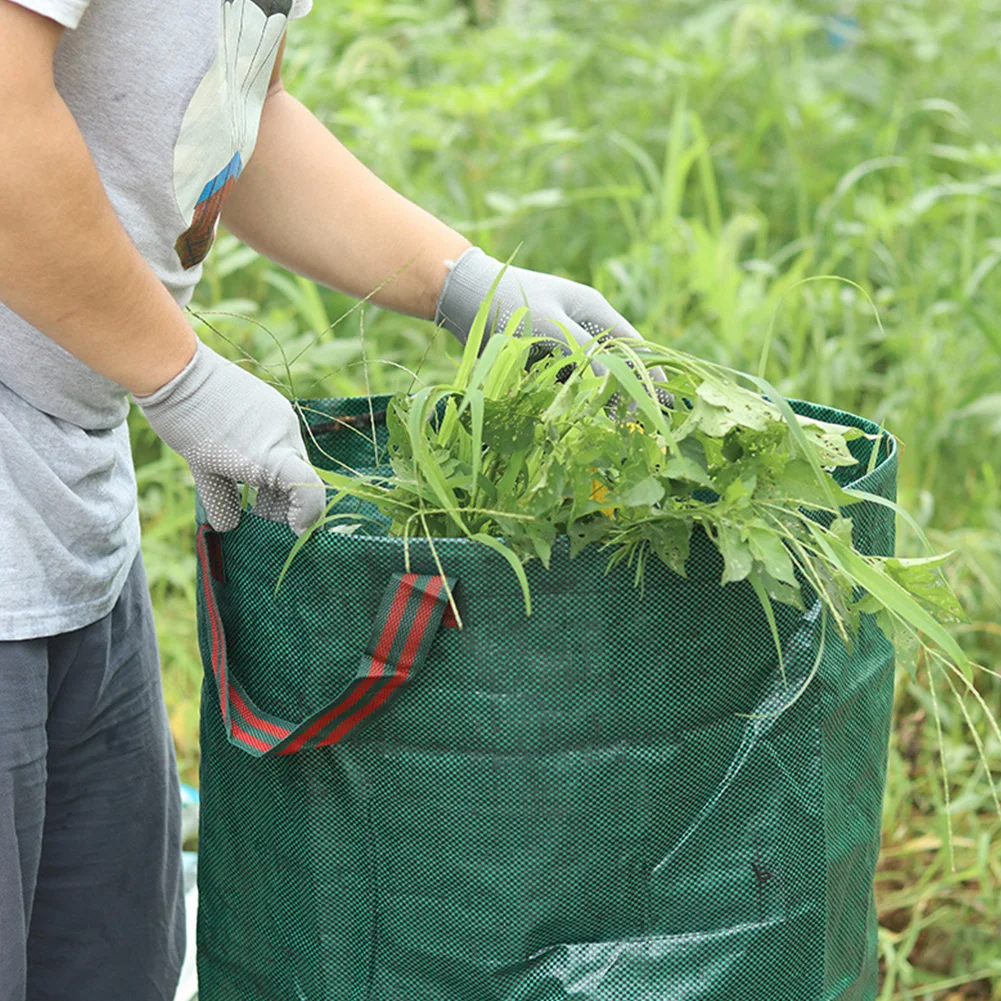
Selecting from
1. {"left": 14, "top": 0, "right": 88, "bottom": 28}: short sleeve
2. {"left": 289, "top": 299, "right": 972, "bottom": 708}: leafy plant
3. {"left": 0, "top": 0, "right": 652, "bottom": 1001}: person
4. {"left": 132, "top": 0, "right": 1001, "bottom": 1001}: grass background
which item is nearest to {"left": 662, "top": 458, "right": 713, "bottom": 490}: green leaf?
{"left": 289, "top": 299, "right": 972, "bottom": 708}: leafy plant

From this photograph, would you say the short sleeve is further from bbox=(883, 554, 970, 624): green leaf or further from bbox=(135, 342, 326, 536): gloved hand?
bbox=(883, 554, 970, 624): green leaf

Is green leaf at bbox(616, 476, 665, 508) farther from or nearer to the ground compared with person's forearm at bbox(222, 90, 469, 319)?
farther from the ground

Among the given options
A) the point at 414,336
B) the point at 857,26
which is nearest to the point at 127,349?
the point at 414,336

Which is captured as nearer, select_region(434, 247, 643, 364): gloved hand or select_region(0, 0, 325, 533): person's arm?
select_region(0, 0, 325, 533): person's arm

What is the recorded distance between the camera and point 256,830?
1.04 metres

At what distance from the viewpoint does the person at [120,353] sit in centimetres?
87

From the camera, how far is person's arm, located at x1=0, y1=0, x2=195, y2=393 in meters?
0.81

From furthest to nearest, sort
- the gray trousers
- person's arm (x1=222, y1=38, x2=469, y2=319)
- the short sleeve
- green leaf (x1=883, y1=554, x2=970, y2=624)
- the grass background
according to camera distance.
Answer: the grass background → person's arm (x1=222, y1=38, x2=469, y2=319) → the gray trousers → green leaf (x1=883, y1=554, x2=970, y2=624) → the short sleeve

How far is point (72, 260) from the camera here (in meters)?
0.86

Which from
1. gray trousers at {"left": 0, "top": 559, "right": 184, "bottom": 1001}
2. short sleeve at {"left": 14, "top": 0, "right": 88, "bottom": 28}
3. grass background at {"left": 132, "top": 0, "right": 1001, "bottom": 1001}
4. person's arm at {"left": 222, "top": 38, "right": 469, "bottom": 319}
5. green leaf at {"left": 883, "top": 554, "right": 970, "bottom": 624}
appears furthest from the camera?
grass background at {"left": 132, "top": 0, "right": 1001, "bottom": 1001}

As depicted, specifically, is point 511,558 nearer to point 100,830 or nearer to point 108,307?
point 108,307

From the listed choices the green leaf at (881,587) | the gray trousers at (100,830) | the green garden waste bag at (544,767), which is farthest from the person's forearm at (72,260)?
the green leaf at (881,587)

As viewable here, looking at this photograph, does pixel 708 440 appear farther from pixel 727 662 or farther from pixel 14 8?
pixel 14 8

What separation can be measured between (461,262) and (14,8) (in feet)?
1.65
